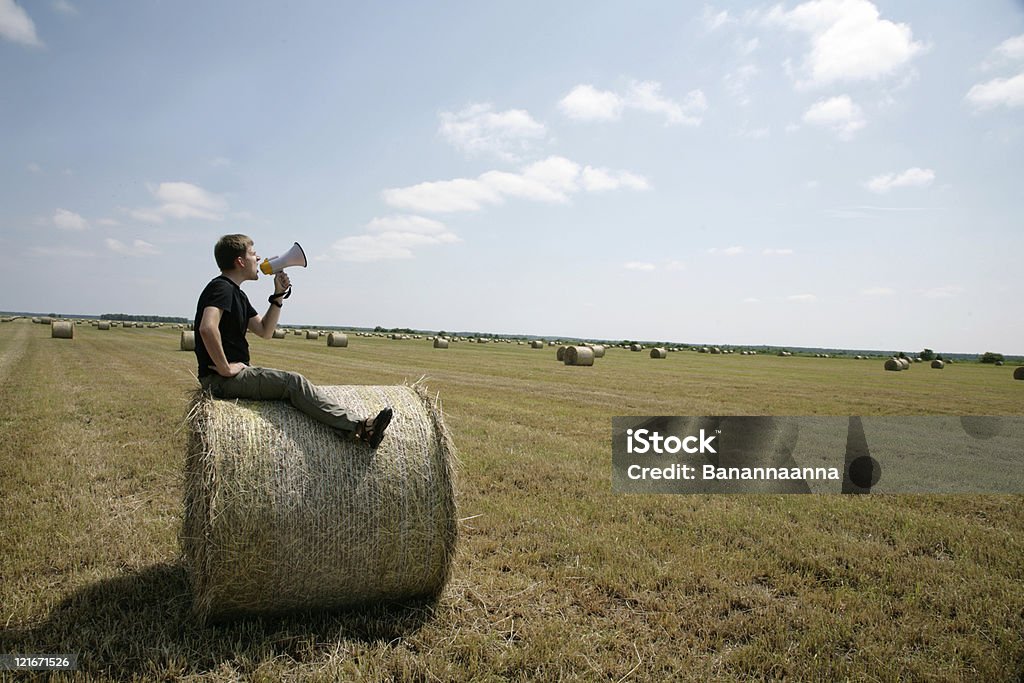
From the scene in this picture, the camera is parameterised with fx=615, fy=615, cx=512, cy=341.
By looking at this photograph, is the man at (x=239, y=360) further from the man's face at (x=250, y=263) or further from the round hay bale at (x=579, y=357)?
the round hay bale at (x=579, y=357)

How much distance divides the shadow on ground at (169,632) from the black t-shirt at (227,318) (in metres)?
1.70

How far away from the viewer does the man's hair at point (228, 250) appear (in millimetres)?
4812

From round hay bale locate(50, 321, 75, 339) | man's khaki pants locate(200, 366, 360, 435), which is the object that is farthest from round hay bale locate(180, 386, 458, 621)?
round hay bale locate(50, 321, 75, 339)

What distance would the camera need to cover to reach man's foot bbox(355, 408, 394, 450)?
14.2 ft

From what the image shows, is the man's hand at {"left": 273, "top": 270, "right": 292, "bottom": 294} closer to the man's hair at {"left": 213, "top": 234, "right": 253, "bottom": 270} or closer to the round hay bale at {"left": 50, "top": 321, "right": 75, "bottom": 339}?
the man's hair at {"left": 213, "top": 234, "right": 253, "bottom": 270}

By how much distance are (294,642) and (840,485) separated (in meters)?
7.40

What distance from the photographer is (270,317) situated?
5051 mm

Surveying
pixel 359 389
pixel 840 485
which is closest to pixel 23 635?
pixel 359 389

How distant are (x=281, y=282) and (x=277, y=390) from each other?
1.02 meters

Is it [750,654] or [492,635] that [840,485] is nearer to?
[750,654]

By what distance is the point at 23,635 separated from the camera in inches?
155

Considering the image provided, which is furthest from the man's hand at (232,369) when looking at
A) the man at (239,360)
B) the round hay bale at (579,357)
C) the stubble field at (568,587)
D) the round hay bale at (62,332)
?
the round hay bale at (62,332)

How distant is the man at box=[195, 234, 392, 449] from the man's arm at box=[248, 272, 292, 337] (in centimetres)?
7

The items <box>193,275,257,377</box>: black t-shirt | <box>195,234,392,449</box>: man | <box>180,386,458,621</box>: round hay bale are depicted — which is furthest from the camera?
<box>193,275,257,377</box>: black t-shirt
